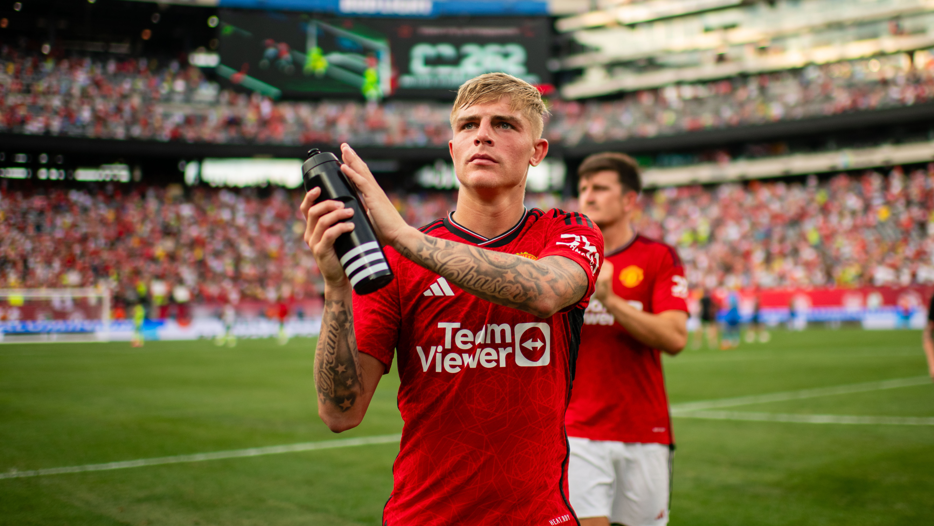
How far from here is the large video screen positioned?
47938mm

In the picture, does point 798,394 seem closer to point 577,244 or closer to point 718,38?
point 577,244

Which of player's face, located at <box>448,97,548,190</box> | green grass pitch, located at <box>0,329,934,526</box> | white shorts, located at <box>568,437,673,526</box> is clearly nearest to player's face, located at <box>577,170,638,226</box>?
white shorts, located at <box>568,437,673,526</box>

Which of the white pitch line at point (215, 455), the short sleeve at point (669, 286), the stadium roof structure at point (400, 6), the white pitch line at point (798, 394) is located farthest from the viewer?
the stadium roof structure at point (400, 6)

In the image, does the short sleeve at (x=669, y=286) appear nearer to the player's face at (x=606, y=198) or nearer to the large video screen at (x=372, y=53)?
the player's face at (x=606, y=198)

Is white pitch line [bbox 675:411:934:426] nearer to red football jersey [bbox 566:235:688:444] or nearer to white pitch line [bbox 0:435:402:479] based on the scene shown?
white pitch line [bbox 0:435:402:479]

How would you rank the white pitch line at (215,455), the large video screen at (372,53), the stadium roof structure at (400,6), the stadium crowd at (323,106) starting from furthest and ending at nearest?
the stadium roof structure at (400,6) → the large video screen at (372,53) → the stadium crowd at (323,106) → the white pitch line at (215,455)

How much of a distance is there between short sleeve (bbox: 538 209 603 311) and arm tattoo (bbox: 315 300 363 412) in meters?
0.65

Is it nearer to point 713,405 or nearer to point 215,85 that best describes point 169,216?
point 215,85

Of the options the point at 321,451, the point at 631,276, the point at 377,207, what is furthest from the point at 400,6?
the point at 377,207

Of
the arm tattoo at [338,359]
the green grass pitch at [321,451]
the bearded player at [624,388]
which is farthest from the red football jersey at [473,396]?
the green grass pitch at [321,451]

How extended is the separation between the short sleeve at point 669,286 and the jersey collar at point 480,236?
2338mm

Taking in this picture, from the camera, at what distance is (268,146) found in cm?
4653

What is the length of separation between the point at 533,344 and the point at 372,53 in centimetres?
5045

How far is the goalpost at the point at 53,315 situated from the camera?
2802 cm
